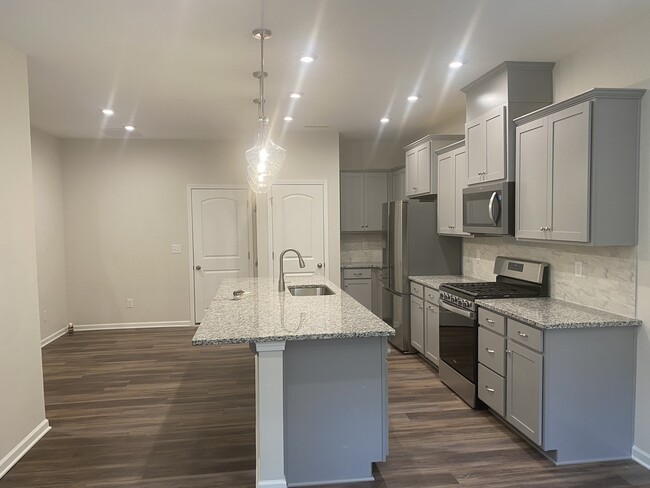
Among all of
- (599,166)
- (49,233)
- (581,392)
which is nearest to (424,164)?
(599,166)

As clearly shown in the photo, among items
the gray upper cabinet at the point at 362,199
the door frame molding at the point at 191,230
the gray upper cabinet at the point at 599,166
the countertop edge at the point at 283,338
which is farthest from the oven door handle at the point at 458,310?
the door frame molding at the point at 191,230

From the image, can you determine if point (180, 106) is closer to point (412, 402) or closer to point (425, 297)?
point (425, 297)

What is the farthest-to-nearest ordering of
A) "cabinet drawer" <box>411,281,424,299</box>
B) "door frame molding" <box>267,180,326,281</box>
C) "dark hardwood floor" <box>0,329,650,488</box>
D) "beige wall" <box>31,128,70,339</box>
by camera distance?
"door frame molding" <box>267,180,326,281</box>, "beige wall" <box>31,128,70,339</box>, "cabinet drawer" <box>411,281,424,299</box>, "dark hardwood floor" <box>0,329,650,488</box>

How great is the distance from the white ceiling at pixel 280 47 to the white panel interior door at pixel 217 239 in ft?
5.87

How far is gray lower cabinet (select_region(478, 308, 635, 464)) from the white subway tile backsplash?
0.25 metres

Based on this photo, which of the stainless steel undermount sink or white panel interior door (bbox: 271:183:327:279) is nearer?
the stainless steel undermount sink

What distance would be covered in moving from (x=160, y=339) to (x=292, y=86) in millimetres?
3715

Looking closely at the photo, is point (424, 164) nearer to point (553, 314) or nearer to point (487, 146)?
point (487, 146)

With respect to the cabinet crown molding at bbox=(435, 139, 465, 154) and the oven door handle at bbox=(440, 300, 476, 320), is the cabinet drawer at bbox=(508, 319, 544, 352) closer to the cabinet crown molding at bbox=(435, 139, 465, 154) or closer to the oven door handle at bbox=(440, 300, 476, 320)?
the oven door handle at bbox=(440, 300, 476, 320)

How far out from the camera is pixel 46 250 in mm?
5805

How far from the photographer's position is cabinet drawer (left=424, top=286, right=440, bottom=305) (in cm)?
438

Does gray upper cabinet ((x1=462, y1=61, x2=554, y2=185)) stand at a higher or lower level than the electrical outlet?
higher

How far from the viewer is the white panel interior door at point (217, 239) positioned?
21.5 feet

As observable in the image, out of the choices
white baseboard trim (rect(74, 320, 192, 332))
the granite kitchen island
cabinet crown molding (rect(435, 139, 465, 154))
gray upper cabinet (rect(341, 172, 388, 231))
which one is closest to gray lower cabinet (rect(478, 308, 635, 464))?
the granite kitchen island
